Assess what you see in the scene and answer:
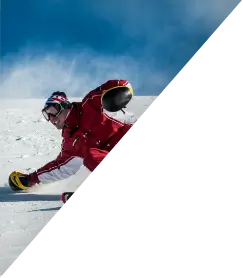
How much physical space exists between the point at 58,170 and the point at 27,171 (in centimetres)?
61

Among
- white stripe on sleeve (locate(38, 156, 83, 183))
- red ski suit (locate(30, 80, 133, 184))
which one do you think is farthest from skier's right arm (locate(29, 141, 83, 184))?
red ski suit (locate(30, 80, 133, 184))

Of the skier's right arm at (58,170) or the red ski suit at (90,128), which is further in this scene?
the skier's right arm at (58,170)

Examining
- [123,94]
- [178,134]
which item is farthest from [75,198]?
[123,94]

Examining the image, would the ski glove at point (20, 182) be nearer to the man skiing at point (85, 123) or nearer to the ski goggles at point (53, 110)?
the man skiing at point (85, 123)

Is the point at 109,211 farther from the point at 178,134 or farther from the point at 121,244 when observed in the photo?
the point at 178,134

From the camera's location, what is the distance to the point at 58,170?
121 inches

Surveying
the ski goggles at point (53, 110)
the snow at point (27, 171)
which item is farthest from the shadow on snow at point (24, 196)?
the ski goggles at point (53, 110)

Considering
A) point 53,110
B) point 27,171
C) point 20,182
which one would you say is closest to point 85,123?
point 53,110

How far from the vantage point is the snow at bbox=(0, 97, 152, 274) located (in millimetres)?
2172

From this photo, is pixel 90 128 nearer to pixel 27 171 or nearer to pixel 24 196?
pixel 24 196

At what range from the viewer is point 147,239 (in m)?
0.90

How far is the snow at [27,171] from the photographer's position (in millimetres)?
2172

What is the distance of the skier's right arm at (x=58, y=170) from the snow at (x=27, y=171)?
4cm

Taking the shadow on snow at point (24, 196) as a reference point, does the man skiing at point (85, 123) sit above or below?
above
